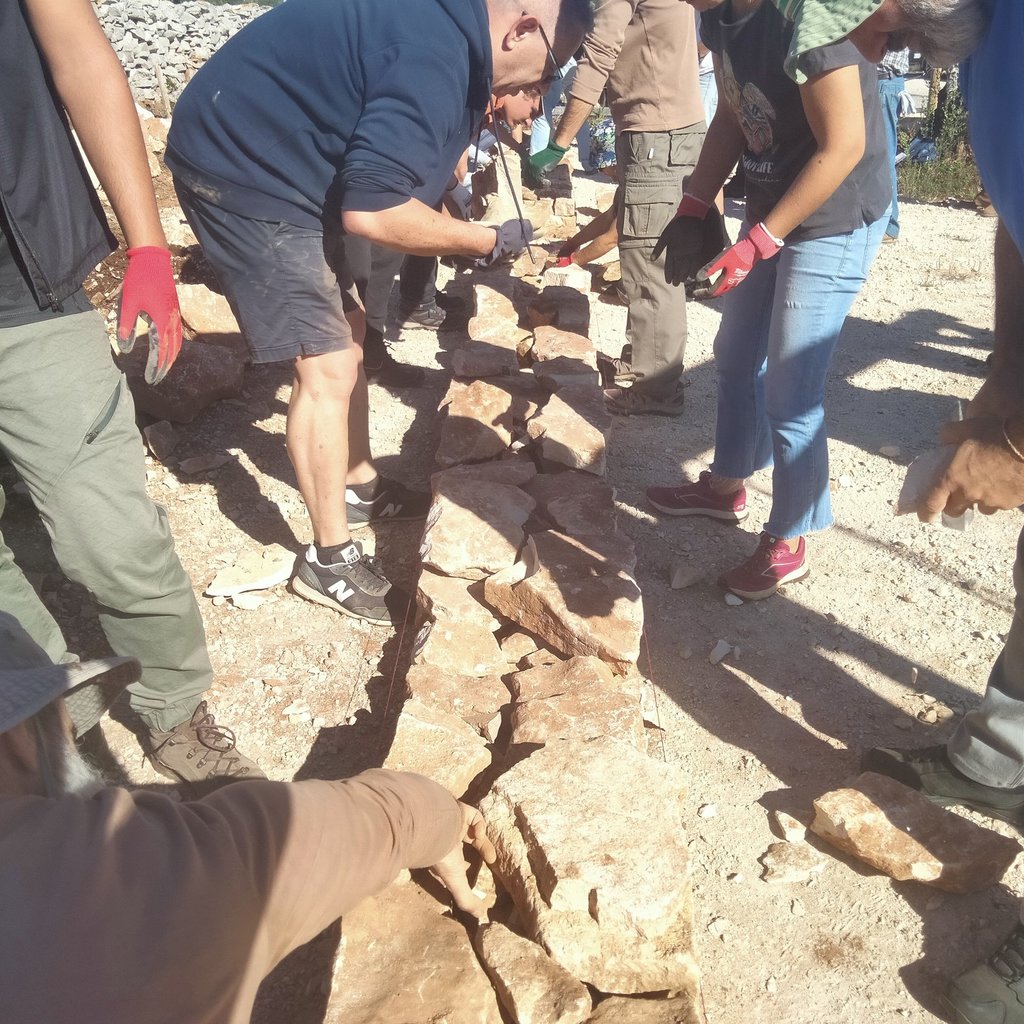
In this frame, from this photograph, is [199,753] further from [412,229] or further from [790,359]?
[790,359]

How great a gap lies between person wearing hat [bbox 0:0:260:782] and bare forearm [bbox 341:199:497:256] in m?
0.49

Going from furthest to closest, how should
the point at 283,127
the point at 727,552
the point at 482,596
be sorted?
1. the point at 727,552
2. the point at 482,596
3. the point at 283,127

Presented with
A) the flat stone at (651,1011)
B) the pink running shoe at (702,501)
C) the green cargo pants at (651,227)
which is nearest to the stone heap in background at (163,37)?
the green cargo pants at (651,227)

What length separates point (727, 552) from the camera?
10.7 ft

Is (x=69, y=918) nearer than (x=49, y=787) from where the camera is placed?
Yes

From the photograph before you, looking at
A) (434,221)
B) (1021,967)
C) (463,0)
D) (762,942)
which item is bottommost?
(762,942)

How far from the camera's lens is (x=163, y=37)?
42.6 ft

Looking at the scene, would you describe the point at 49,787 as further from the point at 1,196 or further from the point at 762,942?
the point at 762,942

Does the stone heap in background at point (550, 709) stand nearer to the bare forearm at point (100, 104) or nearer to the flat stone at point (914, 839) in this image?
the flat stone at point (914, 839)

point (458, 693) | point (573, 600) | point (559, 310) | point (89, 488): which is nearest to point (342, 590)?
point (458, 693)

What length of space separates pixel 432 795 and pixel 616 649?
1.01 m

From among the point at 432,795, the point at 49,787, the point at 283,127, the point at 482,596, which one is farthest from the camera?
the point at 482,596

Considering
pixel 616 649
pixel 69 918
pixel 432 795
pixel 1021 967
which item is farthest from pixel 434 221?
pixel 1021 967

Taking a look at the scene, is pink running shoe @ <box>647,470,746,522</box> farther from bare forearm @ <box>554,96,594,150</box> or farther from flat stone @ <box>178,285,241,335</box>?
flat stone @ <box>178,285,241,335</box>
